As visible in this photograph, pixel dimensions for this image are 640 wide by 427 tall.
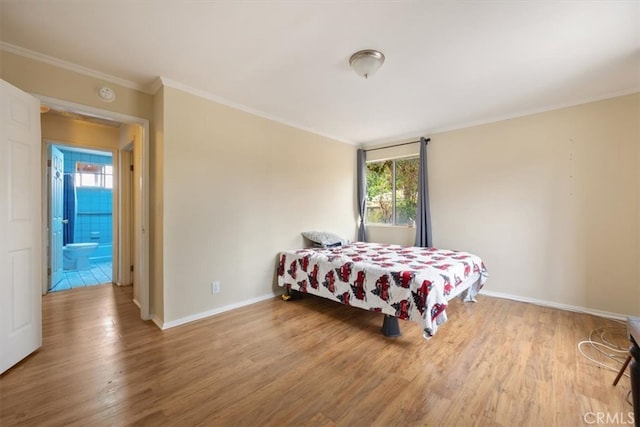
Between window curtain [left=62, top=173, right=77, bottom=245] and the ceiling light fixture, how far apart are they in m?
6.71

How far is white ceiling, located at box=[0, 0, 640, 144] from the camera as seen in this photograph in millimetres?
1711

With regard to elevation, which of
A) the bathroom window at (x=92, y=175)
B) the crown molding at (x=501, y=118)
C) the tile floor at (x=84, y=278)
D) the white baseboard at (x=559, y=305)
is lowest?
the white baseboard at (x=559, y=305)

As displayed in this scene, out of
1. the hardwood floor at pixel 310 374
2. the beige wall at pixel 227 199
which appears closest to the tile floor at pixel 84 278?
the hardwood floor at pixel 310 374

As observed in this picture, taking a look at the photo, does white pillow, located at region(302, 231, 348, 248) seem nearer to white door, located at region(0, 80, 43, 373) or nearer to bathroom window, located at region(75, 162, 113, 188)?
white door, located at region(0, 80, 43, 373)

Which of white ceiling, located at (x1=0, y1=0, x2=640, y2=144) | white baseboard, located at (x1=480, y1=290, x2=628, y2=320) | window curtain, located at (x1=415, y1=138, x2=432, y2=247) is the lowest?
white baseboard, located at (x1=480, y1=290, x2=628, y2=320)

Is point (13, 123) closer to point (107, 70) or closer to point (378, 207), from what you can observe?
point (107, 70)

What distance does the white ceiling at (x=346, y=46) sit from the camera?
1711 mm

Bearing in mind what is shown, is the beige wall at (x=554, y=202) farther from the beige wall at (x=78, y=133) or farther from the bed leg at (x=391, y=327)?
the beige wall at (x=78, y=133)

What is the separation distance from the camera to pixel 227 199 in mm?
3105

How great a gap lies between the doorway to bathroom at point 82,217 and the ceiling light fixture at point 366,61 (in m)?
4.85

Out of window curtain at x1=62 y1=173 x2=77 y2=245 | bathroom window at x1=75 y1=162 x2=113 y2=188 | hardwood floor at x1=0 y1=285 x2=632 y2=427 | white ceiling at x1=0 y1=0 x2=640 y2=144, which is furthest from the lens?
bathroom window at x1=75 y1=162 x2=113 y2=188

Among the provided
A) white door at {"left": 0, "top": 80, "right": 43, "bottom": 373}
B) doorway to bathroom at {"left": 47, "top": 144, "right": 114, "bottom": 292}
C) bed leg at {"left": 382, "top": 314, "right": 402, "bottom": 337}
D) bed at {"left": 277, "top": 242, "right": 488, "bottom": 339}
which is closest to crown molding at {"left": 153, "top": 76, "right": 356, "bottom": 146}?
white door at {"left": 0, "top": 80, "right": 43, "bottom": 373}

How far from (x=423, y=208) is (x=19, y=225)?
455 centimetres

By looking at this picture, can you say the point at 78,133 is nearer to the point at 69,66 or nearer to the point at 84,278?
the point at 69,66
